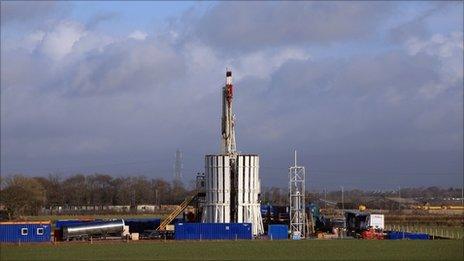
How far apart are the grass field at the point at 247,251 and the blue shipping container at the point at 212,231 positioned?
6.36m

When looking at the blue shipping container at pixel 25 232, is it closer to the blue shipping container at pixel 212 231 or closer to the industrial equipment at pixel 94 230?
the industrial equipment at pixel 94 230

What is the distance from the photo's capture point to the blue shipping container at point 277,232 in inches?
Answer: 2224

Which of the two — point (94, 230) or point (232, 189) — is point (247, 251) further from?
point (232, 189)

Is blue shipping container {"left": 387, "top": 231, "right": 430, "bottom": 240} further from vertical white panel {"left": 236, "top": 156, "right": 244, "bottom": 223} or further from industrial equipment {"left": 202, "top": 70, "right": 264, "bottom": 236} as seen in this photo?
vertical white panel {"left": 236, "top": 156, "right": 244, "bottom": 223}

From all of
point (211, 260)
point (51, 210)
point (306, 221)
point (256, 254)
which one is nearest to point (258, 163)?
point (306, 221)

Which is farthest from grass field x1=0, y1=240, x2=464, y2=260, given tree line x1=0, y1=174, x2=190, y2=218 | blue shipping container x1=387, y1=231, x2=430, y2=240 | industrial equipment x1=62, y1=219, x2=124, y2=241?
tree line x1=0, y1=174, x2=190, y2=218

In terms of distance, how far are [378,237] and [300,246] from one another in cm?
1153

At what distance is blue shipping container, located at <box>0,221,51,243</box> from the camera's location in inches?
2046

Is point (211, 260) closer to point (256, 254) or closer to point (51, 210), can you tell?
point (256, 254)

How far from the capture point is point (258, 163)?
59.6m

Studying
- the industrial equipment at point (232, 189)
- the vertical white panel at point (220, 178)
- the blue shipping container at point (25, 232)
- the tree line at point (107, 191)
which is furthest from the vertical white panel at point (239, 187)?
the tree line at point (107, 191)

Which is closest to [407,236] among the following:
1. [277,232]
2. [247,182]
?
[277,232]

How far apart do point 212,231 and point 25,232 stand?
11.8 metres

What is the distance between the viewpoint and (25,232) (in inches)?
2058
